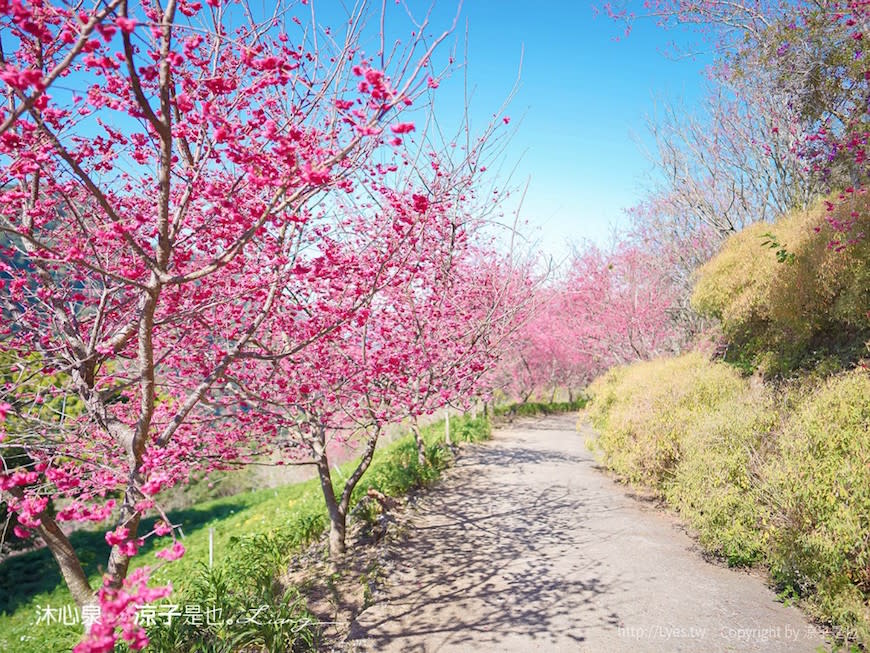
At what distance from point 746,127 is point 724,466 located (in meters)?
9.85

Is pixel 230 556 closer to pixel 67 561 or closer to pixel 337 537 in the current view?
pixel 337 537

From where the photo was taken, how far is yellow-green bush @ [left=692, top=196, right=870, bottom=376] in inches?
266

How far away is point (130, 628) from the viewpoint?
185 centimetres

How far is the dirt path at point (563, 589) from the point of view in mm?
4293

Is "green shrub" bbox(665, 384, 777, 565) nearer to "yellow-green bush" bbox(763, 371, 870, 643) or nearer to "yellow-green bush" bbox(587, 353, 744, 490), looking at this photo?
"yellow-green bush" bbox(763, 371, 870, 643)

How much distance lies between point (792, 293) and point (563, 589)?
617 cm

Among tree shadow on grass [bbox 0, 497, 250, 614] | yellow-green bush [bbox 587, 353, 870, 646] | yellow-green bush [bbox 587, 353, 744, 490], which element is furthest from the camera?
tree shadow on grass [bbox 0, 497, 250, 614]

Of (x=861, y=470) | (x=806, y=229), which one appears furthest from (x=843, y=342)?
(x=861, y=470)

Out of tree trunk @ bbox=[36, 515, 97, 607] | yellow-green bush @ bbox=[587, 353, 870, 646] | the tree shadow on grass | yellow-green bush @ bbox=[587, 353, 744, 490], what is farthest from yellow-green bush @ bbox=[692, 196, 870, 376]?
the tree shadow on grass

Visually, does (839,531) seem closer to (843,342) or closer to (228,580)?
(843,342)

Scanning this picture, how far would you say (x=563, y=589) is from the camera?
5.28m

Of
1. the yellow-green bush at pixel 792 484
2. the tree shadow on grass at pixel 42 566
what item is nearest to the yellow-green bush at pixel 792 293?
the yellow-green bush at pixel 792 484

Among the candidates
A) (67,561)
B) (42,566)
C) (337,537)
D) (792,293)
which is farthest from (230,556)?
(42,566)

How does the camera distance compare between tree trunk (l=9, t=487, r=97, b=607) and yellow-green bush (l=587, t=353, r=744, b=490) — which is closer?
tree trunk (l=9, t=487, r=97, b=607)
